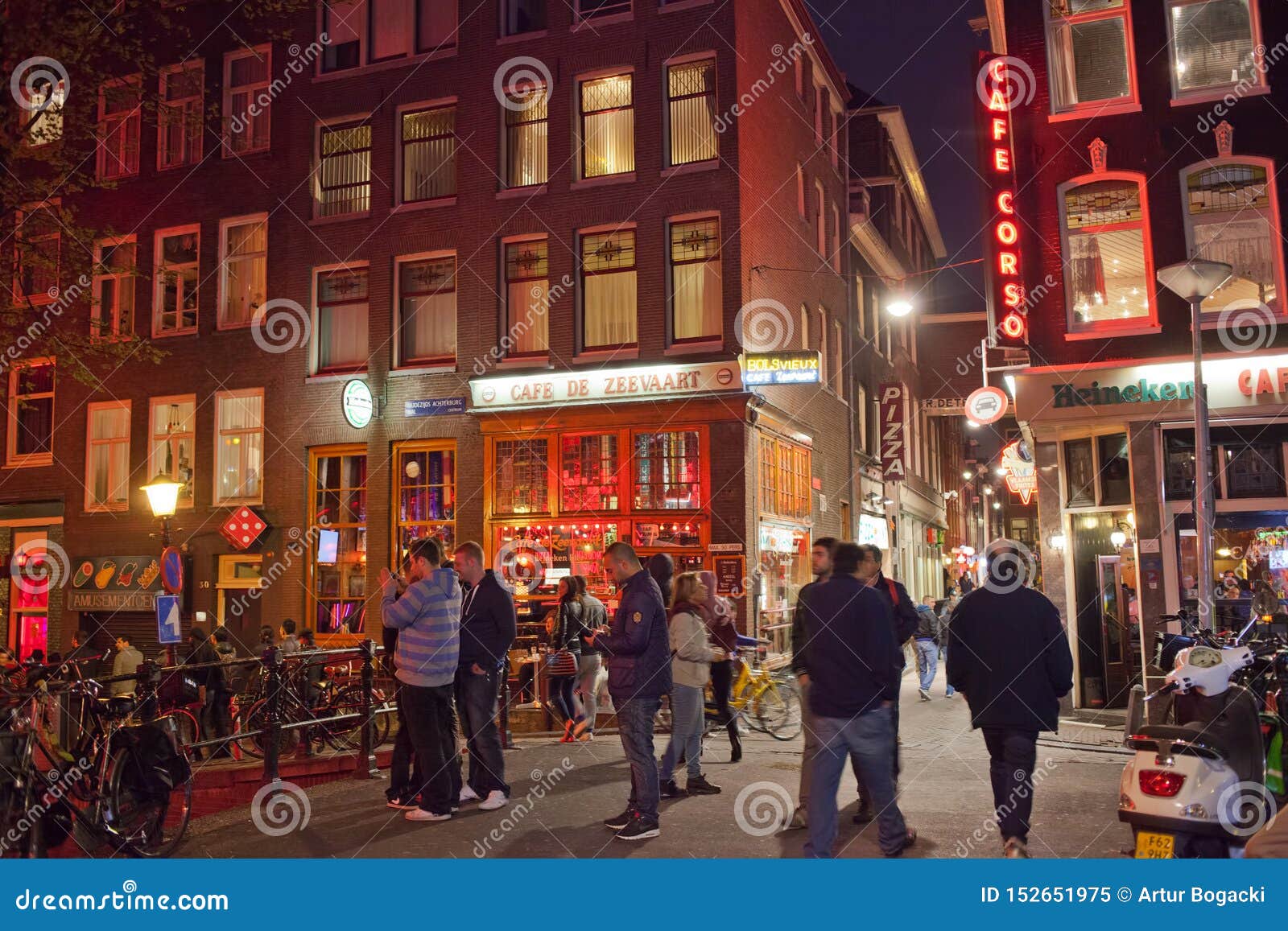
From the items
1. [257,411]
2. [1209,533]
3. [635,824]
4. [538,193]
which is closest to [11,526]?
[257,411]

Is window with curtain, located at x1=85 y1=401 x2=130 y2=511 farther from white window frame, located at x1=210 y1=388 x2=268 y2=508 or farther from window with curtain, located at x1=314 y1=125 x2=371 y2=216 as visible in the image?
window with curtain, located at x1=314 y1=125 x2=371 y2=216

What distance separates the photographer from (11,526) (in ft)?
83.3

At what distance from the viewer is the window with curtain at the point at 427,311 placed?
72.1 feet

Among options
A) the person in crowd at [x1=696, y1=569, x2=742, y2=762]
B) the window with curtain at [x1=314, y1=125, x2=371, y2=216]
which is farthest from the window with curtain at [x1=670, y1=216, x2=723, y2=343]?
the person in crowd at [x1=696, y1=569, x2=742, y2=762]

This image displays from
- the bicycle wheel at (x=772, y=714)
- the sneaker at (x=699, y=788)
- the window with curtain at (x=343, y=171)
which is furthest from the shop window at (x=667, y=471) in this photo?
the sneaker at (x=699, y=788)

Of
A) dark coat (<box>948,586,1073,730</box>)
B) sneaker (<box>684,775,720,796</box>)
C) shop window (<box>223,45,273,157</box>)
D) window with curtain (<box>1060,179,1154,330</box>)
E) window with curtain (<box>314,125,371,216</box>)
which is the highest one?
shop window (<box>223,45,273,157</box>)

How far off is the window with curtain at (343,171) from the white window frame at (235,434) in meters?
4.11

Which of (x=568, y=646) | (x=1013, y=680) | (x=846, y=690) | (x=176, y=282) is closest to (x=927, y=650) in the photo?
(x=568, y=646)

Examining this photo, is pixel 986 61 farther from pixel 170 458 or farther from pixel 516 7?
pixel 170 458

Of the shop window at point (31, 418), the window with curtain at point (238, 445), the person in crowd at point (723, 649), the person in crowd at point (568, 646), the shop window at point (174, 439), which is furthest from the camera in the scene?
the shop window at point (31, 418)

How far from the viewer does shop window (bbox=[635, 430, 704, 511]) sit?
19.4 m

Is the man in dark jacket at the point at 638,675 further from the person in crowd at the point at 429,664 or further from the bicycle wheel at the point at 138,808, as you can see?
the bicycle wheel at the point at 138,808

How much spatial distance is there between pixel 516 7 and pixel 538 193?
409cm

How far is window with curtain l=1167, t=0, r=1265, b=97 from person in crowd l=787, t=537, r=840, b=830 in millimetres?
11545
